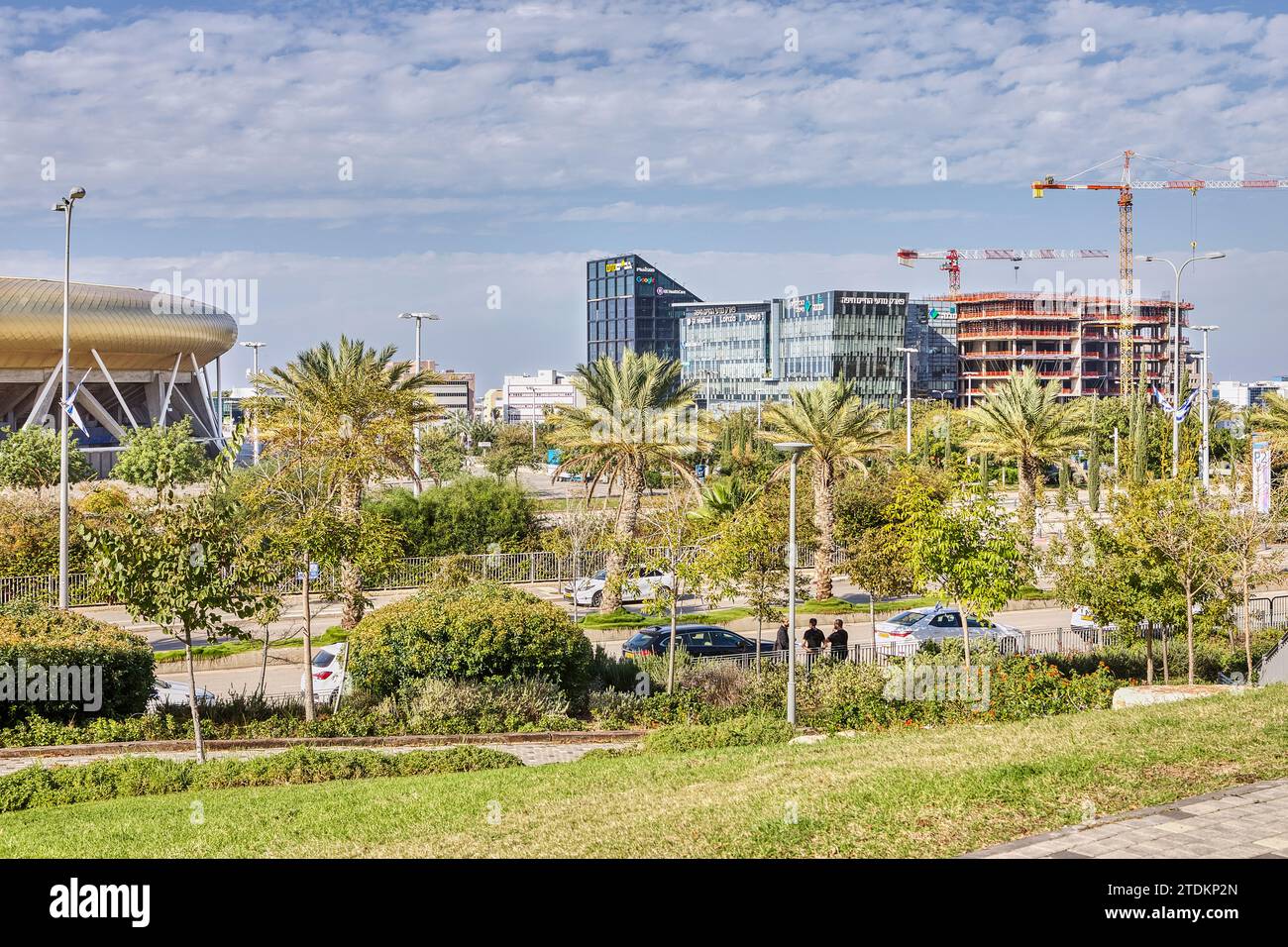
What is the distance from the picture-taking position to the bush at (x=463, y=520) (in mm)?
35688

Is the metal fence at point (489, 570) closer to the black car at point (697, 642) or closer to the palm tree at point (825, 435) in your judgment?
the palm tree at point (825, 435)

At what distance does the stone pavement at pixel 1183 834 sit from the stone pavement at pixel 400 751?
812cm

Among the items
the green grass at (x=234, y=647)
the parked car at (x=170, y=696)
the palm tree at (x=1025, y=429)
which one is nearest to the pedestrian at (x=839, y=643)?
the green grass at (x=234, y=647)

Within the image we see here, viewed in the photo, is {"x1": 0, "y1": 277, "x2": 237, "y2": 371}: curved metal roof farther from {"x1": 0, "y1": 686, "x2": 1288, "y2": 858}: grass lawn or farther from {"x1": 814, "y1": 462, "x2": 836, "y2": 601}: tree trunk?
{"x1": 0, "y1": 686, "x2": 1288, "y2": 858}: grass lawn

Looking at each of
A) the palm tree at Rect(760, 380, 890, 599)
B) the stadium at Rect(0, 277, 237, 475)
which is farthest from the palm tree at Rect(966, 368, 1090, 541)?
the stadium at Rect(0, 277, 237, 475)

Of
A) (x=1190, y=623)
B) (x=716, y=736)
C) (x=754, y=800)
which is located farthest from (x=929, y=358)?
(x=754, y=800)

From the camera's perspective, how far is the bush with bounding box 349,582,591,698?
17.5m

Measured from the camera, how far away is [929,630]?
24.7m

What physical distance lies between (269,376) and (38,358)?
48345mm

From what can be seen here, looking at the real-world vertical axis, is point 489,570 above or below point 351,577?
below

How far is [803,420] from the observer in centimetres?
3180

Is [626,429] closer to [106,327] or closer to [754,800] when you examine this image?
[754,800]

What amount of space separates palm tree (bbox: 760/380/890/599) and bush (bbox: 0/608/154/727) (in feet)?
60.3

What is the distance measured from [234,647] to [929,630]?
14529 millimetres
